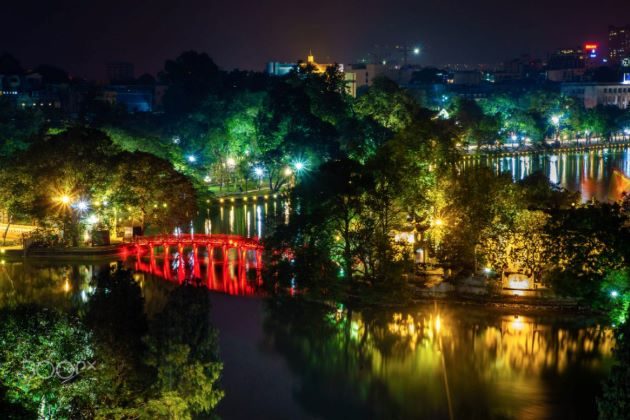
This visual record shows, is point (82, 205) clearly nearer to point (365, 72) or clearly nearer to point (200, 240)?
point (200, 240)

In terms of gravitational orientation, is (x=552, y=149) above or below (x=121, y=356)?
above

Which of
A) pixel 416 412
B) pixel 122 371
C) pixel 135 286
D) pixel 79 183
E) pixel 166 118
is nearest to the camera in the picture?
pixel 122 371

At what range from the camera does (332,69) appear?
49.2 metres

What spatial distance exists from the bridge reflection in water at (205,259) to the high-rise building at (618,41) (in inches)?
7089

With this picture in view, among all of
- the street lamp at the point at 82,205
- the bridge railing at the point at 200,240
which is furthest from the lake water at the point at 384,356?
the street lamp at the point at 82,205

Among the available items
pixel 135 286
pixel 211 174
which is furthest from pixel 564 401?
pixel 211 174

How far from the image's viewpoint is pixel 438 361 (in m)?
18.8

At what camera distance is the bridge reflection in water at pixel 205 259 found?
2567 cm

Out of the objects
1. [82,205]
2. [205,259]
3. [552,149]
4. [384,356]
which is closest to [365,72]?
[552,149]

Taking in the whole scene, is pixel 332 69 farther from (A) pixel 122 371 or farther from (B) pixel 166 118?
(A) pixel 122 371

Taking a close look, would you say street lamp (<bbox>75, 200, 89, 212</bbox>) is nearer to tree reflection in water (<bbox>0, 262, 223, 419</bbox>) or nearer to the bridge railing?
the bridge railing

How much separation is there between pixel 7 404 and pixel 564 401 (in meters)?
10.3

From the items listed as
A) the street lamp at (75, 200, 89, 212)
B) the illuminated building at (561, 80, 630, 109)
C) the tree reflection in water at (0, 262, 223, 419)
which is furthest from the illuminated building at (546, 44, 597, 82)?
the tree reflection in water at (0, 262, 223, 419)

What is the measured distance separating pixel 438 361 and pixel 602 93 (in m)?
90.4
